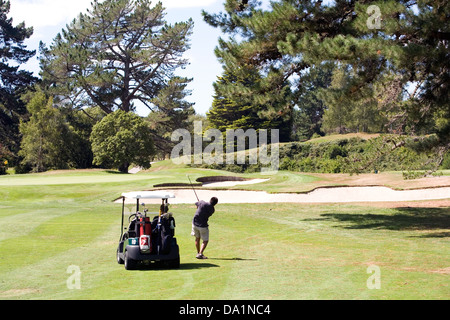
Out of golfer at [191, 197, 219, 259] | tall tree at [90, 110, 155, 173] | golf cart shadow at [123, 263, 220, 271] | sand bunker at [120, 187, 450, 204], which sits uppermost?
tall tree at [90, 110, 155, 173]

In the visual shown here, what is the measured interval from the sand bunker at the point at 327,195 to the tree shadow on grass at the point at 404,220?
449cm

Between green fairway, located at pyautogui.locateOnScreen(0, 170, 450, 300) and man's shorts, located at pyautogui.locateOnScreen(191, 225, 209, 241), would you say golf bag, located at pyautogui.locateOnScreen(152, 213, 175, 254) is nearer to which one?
green fairway, located at pyautogui.locateOnScreen(0, 170, 450, 300)

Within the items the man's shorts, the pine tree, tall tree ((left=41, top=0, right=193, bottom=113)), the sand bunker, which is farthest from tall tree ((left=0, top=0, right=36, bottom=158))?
the man's shorts

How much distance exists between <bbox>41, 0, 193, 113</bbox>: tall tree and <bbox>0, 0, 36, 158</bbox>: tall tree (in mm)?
7723

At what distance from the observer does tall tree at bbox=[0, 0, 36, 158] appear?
251 feet

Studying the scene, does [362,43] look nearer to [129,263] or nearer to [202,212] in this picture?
[202,212]

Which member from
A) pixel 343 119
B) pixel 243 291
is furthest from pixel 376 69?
pixel 343 119

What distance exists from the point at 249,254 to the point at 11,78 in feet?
247

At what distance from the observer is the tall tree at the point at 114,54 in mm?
66688

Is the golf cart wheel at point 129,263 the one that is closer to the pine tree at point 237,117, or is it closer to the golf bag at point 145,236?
the golf bag at point 145,236

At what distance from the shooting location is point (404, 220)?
24938mm

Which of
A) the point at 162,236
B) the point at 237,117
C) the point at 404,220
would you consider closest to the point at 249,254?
the point at 162,236

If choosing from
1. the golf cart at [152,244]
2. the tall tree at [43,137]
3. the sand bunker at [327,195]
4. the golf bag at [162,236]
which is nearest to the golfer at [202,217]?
the golf cart at [152,244]

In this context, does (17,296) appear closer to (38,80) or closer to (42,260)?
(42,260)
